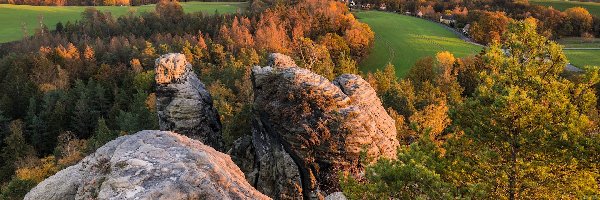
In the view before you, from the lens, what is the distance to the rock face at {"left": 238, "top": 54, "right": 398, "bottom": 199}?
21.0 metres

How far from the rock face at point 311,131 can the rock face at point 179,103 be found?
14.9 feet

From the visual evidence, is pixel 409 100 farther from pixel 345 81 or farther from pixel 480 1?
pixel 480 1

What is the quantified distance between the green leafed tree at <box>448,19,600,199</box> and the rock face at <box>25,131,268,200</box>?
969 cm

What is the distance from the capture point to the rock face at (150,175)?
973 centimetres

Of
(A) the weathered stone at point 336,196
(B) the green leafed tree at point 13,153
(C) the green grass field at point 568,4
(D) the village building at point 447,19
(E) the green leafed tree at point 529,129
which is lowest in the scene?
(B) the green leafed tree at point 13,153

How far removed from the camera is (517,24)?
17750mm

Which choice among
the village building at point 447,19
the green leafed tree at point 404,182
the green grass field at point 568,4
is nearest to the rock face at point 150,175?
the green leafed tree at point 404,182

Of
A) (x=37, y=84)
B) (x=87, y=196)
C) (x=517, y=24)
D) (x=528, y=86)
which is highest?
(x=517, y=24)

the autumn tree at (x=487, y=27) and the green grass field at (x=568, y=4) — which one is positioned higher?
the green grass field at (x=568, y=4)

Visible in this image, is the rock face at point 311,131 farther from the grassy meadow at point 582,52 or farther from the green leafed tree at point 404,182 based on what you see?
the grassy meadow at point 582,52

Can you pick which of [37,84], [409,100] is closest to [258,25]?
[37,84]

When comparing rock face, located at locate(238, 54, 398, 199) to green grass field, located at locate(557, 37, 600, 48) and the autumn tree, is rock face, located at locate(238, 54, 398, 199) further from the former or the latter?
green grass field, located at locate(557, 37, 600, 48)

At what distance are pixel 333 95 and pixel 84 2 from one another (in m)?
182

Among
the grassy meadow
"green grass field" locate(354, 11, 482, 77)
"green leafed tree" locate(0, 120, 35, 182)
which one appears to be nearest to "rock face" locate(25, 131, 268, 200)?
"green leafed tree" locate(0, 120, 35, 182)
